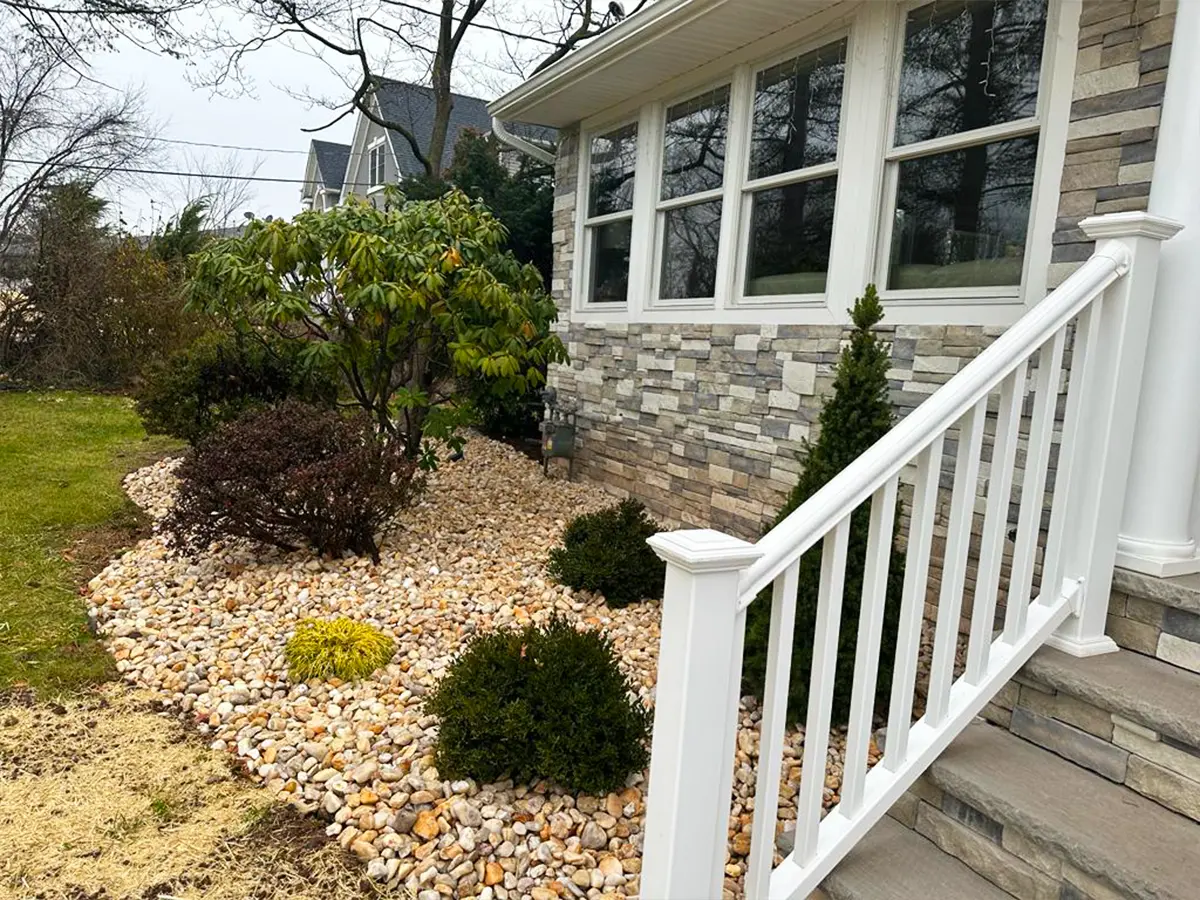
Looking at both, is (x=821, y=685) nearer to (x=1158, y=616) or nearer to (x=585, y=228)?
(x=1158, y=616)

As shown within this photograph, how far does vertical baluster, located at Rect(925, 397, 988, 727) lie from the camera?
1702 mm

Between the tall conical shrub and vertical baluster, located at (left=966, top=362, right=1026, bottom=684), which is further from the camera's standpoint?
the tall conical shrub

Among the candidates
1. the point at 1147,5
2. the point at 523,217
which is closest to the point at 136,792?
the point at 1147,5

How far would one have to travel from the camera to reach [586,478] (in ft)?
20.2

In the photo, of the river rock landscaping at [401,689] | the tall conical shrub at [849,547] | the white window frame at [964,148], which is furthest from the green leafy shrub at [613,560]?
the white window frame at [964,148]

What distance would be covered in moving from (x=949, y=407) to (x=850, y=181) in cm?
244

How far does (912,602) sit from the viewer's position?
1.70 meters

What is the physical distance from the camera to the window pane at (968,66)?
300cm

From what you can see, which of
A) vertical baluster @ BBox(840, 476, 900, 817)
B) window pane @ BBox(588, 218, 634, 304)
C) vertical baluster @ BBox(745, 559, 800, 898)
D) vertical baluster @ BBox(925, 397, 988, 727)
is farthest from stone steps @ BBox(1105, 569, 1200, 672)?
window pane @ BBox(588, 218, 634, 304)

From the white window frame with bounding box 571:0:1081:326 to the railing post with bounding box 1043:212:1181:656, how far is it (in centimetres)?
94

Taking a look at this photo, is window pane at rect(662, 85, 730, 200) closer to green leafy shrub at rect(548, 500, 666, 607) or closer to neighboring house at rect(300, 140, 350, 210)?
green leafy shrub at rect(548, 500, 666, 607)

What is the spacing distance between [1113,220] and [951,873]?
1.57 m

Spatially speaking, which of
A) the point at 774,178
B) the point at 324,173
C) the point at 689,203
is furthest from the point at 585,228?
the point at 324,173

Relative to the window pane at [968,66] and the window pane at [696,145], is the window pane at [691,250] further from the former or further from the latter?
the window pane at [968,66]
